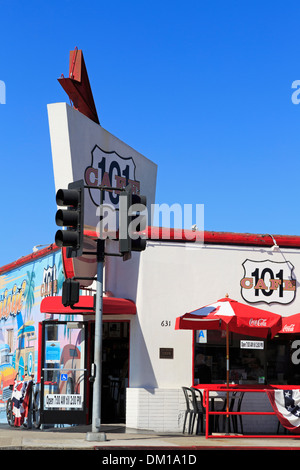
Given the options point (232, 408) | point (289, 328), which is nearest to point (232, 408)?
point (232, 408)

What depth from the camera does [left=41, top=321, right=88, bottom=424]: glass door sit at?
60.0 feet

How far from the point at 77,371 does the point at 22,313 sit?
9284mm

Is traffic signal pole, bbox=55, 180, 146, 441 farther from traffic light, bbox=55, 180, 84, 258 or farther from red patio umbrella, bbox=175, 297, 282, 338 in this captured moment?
red patio umbrella, bbox=175, 297, 282, 338

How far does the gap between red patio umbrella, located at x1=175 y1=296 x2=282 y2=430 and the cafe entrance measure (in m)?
2.79

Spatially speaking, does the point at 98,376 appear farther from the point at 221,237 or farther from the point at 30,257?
the point at 30,257

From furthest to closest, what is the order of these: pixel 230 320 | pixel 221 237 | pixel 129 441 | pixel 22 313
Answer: pixel 22 313, pixel 221 237, pixel 230 320, pixel 129 441

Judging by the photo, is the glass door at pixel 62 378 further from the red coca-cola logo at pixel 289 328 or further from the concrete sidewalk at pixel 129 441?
the red coca-cola logo at pixel 289 328

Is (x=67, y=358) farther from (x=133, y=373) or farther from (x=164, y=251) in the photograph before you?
(x=164, y=251)

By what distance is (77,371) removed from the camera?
61.8 feet

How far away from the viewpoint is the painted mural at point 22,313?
2478cm

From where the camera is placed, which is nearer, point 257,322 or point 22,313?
point 257,322

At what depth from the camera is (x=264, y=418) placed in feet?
62.1

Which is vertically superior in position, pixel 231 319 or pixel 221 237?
pixel 221 237
